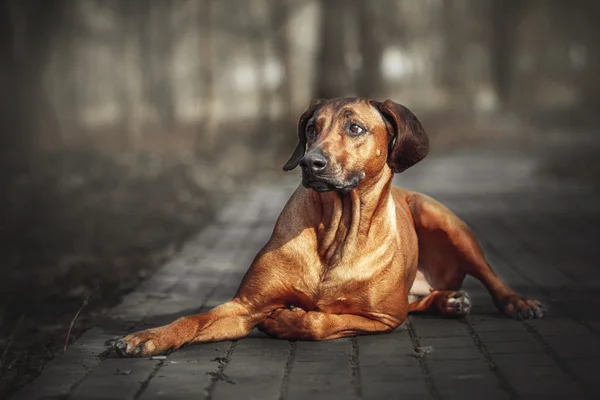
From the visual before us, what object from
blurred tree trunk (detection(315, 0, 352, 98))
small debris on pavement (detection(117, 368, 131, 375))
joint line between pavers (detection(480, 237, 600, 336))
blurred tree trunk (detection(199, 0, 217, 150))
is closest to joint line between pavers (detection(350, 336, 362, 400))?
small debris on pavement (detection(117, 368, 131, 375))

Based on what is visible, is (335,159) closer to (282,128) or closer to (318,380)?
(318,380)

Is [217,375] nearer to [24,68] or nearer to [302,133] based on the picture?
[302,133]

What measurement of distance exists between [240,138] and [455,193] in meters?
11.1

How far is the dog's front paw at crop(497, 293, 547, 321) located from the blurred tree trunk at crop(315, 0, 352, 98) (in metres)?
13.7

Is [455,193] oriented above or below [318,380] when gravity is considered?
below

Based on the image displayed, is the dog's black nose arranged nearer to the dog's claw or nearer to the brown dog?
the brown dog

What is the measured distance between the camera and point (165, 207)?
12500mm

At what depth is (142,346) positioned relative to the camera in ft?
16.1

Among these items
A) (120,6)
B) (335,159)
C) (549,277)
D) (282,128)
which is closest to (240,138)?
(282,128)

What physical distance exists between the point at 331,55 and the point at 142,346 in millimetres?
15947

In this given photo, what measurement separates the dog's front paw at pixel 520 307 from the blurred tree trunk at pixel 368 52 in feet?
58.2

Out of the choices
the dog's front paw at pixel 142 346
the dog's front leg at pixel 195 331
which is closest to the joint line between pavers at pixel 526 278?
the dog's front leg at pixel 195 331

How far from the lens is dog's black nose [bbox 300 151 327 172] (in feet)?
15.7

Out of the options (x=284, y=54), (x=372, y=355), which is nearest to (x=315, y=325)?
(x=372, y=355)
